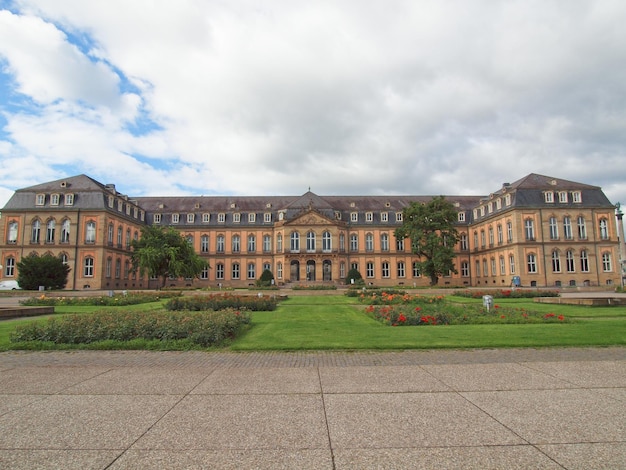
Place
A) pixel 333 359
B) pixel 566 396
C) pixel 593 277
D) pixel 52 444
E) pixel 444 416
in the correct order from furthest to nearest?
pixel 593 277, pixel 333 359, pixel 566 396, pixel 444 416, pixel 52 444

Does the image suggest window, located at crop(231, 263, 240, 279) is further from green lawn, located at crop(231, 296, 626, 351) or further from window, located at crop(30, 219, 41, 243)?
green lawn, located at crop(231, 296, 626, 351)

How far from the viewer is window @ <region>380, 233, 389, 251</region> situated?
70125 millimetres

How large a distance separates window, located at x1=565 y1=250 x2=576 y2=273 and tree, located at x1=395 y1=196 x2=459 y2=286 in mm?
13165

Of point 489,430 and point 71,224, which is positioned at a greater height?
point 71,224

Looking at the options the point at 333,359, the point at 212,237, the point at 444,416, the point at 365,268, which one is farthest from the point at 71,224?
the point at 444,416

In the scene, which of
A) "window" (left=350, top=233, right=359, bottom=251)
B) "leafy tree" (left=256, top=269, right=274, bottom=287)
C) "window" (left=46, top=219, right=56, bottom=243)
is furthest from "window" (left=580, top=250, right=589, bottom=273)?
"window" (left=46, top=219, right=56, bottom=243)

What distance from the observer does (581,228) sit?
5447cm

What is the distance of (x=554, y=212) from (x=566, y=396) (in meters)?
54.8

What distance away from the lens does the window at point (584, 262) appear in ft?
176

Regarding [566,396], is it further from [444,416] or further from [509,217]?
[509,217]

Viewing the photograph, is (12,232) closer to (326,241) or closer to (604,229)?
(326,241)

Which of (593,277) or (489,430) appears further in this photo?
(593,277)

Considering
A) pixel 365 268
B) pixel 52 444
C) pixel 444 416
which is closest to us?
pixel 52 444

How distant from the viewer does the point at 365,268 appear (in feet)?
226
